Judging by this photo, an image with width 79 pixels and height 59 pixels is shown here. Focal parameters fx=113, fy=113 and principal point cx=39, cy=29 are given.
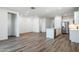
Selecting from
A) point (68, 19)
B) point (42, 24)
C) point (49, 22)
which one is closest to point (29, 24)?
point (42, 24)

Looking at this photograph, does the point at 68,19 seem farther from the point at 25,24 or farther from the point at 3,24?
the point at 3,24

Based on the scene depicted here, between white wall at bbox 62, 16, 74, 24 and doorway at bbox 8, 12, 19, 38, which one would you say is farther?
white wall at bbox 62, 16, 74, 24

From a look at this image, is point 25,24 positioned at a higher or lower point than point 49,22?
lower

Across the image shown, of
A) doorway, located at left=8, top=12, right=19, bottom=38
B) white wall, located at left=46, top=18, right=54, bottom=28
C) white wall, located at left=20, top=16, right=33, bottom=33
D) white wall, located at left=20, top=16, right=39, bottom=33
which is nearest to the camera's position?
doorway, located at left=8, top=12, right=19, bottom=38

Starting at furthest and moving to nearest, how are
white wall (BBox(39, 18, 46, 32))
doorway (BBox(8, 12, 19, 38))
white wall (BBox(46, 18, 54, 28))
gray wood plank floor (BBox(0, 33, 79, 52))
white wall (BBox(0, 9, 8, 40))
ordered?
white wall (BBox(46, 18, 54, 28)) < white wall (BBox(39, 18, 46, 32)) < doorway (BBox(8, 12, 19, 38)) < white wall (BBox(0, 9, 8, 40)) < gray wood plank floor (BBox(0, 33, 79, 52))

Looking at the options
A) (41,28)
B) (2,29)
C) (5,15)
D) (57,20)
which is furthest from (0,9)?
(41,28)

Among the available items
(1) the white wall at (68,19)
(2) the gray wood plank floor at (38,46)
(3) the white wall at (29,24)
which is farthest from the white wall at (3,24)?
(1) the white wall at (68,19)

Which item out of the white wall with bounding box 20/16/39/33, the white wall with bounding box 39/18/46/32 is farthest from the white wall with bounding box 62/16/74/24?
the white wall with bounding box 20/16/39/33

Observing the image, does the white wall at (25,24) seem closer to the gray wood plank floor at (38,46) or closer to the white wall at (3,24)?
the white wall at (3,24)

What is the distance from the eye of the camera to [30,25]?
18.1m

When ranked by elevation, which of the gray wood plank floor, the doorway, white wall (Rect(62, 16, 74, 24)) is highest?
white wall (Rect(62, 16, 74, 24))

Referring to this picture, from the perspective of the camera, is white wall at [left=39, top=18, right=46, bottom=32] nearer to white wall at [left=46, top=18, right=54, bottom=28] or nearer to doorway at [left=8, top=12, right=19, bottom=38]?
white wall at [left=46, top=18, right=54, bottom=28]

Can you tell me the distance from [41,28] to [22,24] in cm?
417
